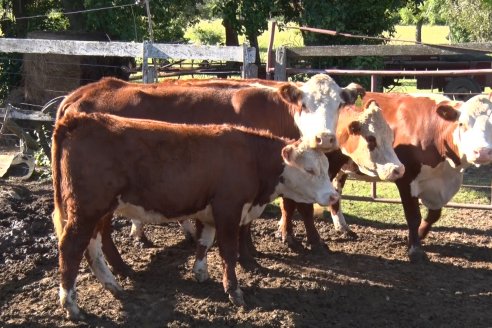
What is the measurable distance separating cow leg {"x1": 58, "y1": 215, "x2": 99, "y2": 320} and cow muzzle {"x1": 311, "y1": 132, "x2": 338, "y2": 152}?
2.15 meters

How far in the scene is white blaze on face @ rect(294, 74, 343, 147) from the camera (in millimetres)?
6680

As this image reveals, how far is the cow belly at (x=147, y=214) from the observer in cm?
552

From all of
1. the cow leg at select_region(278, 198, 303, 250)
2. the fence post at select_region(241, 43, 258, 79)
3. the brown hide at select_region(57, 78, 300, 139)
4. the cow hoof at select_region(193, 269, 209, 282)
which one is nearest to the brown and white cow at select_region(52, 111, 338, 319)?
the cow hoof at select_region(193, 269, 209, 282)

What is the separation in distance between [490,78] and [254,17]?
8052 mm

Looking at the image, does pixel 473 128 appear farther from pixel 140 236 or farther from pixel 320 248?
pixel 140 236

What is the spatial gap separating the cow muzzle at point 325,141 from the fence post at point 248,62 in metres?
2.94


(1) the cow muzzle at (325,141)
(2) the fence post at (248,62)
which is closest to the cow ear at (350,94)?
(1) the cow muzzle at (325,141)

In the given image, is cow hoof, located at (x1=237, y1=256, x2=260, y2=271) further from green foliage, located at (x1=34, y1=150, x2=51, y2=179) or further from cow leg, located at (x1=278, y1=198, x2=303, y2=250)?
green foliage, located at (x1=34, y1=150, x2=51, y2=179)

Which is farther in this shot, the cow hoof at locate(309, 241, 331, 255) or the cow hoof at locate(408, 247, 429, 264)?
the cow hoof at locate(309, 241, 331, 255)

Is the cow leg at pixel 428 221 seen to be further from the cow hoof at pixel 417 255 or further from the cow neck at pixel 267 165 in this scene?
the cow neck at pixel 267 165

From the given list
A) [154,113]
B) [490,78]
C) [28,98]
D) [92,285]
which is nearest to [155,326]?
[92,285]

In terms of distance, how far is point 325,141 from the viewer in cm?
631

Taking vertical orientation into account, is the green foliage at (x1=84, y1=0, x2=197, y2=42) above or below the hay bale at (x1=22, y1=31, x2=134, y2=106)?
above

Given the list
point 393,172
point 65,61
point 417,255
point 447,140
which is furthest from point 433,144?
point 65,61
